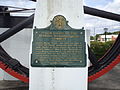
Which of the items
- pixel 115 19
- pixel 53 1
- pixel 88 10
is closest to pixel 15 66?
pixel 53 1

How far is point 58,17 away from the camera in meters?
3.53

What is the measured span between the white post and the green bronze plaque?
0.36ft

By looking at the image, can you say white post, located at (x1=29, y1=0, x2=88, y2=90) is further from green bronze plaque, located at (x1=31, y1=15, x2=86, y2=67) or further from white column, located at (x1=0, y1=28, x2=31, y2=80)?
white column, located at (x1=0, y1=28, x2=31, y2=80)

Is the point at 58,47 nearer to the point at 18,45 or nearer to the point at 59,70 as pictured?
the point at 59,70

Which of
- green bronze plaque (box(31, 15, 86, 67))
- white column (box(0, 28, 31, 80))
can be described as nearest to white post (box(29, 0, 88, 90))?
green bronze plaque (box(31, 15, 86, 67))

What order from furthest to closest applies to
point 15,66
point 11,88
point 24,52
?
point 24,52 < point 11,88 < point 15,66

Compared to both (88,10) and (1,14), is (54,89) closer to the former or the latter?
(88,10)

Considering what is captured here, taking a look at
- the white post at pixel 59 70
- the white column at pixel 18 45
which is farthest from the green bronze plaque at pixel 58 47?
the white column at pixel 18 45

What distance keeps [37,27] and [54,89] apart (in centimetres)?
129

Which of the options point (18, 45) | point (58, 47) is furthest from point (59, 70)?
point (18, 45)

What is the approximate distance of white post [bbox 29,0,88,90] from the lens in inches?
136

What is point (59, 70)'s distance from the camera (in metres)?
3.47

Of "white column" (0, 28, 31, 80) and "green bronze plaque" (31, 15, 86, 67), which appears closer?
"green bronze plaque" (31, 15, 86, 67)

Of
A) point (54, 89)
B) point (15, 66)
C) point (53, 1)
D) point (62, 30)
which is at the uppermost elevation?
point (53, 1)
